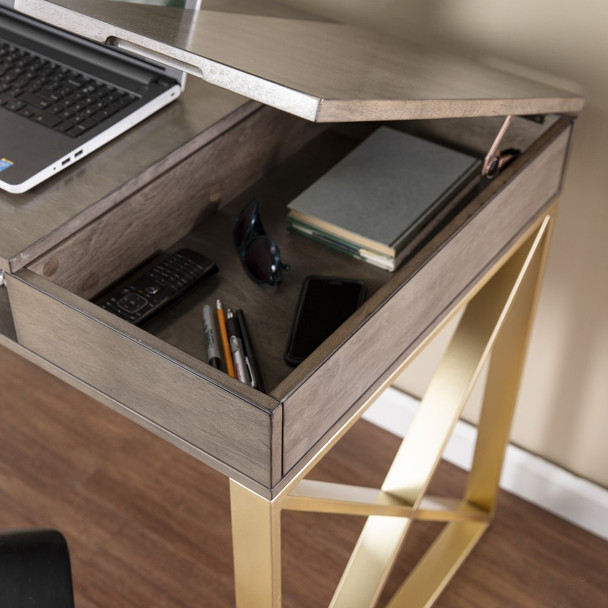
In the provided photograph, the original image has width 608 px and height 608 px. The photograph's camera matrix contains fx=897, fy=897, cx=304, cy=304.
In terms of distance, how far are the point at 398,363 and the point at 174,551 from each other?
75 cm

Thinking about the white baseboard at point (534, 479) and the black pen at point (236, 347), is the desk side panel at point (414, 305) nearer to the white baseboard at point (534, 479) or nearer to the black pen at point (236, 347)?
the black pen at point (236, 347)

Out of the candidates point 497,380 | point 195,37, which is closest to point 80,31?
point 195,37

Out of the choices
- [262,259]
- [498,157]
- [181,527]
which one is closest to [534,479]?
[181,527]

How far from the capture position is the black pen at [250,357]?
2.91 ft

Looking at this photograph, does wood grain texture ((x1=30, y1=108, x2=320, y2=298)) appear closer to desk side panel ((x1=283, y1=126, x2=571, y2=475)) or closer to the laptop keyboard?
the laptop keyboard

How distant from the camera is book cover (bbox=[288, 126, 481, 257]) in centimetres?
104

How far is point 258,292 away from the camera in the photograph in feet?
3.32

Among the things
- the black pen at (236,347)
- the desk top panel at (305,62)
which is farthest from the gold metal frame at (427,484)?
the desk top panel at (305,62)

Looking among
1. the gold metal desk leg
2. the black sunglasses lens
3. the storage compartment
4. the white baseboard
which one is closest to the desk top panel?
the storage compartment

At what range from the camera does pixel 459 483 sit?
1663mm

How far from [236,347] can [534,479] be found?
88 cm

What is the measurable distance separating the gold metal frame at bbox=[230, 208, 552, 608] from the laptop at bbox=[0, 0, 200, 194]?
0.42 metres

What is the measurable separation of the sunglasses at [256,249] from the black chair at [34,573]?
356 mm

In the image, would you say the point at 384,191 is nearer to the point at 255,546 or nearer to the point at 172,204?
the point at 172,204
